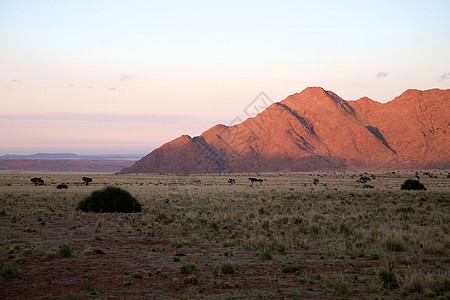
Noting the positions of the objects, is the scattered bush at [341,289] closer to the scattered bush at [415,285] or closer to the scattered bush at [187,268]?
the scattered bush at [415,285]

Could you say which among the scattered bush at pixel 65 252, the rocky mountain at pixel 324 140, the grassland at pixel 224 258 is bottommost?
the grassland at pixel 224 258

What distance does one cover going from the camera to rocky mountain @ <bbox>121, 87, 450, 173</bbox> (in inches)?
5645

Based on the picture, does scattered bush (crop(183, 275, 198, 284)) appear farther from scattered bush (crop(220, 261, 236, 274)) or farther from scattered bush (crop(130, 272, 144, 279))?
scattered bush (crop(130, 272, 144, 279))

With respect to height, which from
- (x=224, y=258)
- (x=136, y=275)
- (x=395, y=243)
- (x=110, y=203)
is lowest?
(x=224, y=258)

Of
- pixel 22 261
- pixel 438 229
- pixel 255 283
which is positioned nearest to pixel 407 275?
pixel 255 283

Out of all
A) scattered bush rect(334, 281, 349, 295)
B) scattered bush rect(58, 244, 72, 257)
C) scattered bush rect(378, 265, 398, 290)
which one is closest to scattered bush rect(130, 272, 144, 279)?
scattered bush rect(58, 244, 72, 257)

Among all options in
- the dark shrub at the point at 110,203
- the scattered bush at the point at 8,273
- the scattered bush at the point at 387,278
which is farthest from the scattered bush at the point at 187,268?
the dark shrub at the point at 110,203

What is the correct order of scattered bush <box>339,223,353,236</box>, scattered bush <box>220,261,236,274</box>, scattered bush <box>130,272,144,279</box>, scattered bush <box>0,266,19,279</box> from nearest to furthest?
1. scattered bush <box>0,266,19,279</box>
2. scattered bush <box>130,272,144,279</box>
3. scattered bush <box>220,261,236,274</box>
4. scattered bush <box>339,223,353,236</box>

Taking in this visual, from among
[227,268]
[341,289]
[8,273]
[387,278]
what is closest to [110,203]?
[8,273]

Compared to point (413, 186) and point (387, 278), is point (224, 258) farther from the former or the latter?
point (413, 186)

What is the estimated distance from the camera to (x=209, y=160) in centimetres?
16088

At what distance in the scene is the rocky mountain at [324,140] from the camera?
143375 mm

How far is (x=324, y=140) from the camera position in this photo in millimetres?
160750

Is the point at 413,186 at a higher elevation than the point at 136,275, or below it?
higher
